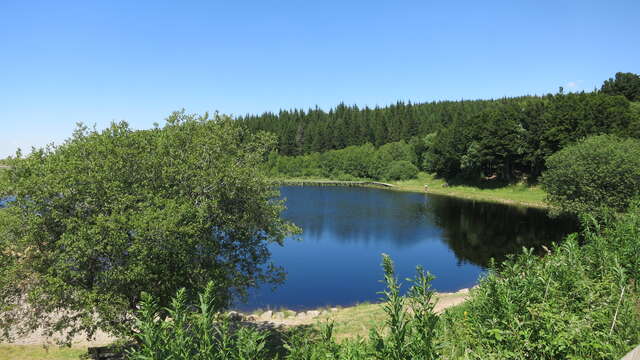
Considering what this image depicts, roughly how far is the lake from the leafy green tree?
6.93 metres

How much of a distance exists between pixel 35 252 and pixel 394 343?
13.3 meters

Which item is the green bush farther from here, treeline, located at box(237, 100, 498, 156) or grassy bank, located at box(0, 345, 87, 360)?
grassy bank, located at box(0, 345, 87, 360)

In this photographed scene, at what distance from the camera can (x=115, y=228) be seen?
1286 cm

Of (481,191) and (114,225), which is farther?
(481,191)

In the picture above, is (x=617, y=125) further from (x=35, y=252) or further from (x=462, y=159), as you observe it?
(x=35, y=252)

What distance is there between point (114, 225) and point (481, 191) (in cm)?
8678

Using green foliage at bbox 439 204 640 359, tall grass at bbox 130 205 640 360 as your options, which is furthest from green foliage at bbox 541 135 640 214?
tall grass at bbox 130 205 640 360

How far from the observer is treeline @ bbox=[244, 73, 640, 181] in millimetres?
76688

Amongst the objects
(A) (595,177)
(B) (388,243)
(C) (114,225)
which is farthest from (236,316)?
(A) (595,177)

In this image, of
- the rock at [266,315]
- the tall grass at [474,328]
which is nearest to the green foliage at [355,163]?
the rock at [266,315]

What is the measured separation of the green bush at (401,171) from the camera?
117088mm

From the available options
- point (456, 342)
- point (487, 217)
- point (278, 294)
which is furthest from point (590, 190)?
point (456, 342)

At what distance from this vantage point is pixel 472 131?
9575 centimetres

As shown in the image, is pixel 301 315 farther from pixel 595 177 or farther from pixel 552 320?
pixel 595 177
